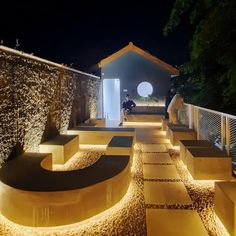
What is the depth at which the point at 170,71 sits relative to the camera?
48.6ft

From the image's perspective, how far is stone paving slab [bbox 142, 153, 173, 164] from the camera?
Answer: 6.56 metres

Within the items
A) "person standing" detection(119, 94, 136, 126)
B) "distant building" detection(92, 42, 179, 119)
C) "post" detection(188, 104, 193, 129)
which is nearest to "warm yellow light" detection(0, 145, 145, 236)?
"post" detection(188, 104, 193, 129)

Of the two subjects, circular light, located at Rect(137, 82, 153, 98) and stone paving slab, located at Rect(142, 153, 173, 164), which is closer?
stone paving slab, located at Rect(142, 153, 173, 164)

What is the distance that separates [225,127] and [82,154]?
3936 millimetres

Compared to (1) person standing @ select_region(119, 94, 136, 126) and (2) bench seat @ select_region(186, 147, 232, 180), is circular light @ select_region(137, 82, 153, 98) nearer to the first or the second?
(1) person standing @ select_region(119, 94, 136, 126)

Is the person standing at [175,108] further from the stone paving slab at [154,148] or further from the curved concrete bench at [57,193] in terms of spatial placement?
the curved concrete bench at [57,193]

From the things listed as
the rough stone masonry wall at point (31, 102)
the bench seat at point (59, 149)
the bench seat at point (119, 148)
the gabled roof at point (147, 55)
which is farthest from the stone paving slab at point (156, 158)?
the gabled roof at point (147, 55)

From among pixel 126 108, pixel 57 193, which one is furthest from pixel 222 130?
pixel 126 108

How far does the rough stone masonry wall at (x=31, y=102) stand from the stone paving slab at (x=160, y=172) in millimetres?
2856

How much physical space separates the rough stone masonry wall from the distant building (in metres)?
5.83

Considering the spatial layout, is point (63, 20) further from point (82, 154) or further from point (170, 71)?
point (82, 154)

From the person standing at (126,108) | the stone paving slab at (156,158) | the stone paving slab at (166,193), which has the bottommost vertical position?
the stone paving slab at (166,193)

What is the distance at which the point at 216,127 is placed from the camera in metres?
6.58

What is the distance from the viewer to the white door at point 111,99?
16219 millimetres
